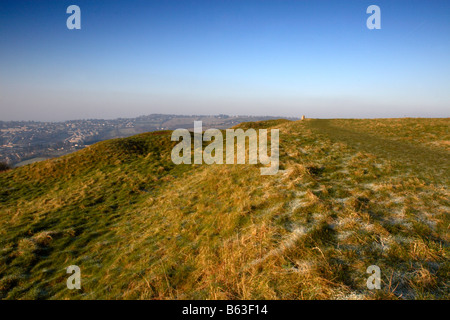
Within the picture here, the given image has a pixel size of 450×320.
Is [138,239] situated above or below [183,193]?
below

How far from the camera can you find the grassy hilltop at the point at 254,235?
467cm

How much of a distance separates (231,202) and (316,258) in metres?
5.33

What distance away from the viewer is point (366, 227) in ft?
20.3

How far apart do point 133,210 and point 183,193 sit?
12.2 feet

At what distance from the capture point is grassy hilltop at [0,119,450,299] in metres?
4.67

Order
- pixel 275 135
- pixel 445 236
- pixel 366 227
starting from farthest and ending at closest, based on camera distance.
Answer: pixel 275 135 < pixel 366 227 < pixel 445 236

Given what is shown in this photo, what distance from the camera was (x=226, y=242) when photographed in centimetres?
666

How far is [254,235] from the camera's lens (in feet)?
21.4

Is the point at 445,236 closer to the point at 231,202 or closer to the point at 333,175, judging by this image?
the point at 333,175
